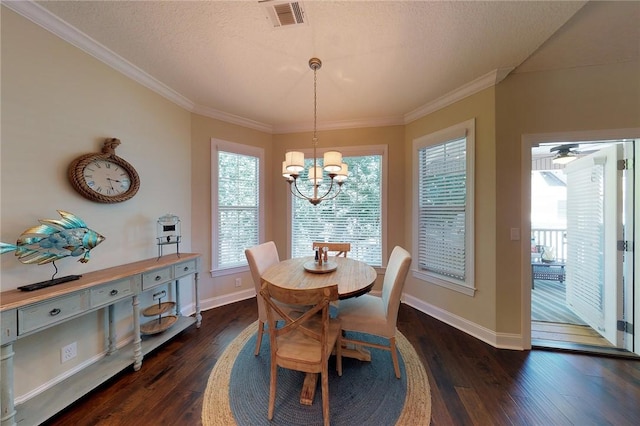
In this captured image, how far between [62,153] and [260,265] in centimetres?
182

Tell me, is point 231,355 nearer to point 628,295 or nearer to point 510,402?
point 510,402

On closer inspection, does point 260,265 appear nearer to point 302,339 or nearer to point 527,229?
point 302,339

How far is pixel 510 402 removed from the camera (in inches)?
64.9

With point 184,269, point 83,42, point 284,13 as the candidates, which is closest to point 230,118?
point 83,42

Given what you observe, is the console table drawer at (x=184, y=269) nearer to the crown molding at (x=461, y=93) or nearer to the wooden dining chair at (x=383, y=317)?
the wooden dining chair at (x=383, y=317)

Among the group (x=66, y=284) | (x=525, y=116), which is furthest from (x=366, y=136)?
(x=66, y=284)

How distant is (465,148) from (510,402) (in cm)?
235

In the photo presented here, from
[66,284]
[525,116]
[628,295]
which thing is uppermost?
[525,116]

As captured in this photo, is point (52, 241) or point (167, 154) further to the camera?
point (167, 154)

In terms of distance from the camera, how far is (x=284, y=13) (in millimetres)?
1606

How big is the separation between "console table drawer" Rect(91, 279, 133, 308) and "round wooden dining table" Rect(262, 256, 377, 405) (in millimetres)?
1120

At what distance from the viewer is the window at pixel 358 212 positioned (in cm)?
347

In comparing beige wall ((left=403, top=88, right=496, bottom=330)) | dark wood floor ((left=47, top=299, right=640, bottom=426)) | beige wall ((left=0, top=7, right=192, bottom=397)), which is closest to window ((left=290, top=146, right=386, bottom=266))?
beige wall ((left=403, top=88, right=496, bottom=330))

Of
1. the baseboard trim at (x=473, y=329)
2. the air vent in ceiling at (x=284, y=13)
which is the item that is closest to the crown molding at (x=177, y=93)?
the air vent in ceiling at (x=284, y=13)
